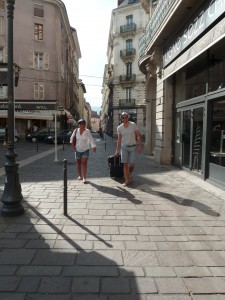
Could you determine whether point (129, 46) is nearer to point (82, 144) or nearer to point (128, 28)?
point (128, 28)

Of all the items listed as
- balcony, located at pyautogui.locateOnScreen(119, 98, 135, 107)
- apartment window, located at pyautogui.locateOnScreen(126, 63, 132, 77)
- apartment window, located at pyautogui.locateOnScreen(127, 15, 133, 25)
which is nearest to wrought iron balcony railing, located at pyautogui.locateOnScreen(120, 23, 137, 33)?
apartment window, located at pyautogui.locateOnScreen(127, 15, 133, 25)

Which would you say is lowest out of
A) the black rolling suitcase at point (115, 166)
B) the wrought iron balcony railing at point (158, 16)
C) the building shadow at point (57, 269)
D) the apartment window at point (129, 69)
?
the building shadow at point (57, 269)

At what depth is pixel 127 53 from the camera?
47.8 meters

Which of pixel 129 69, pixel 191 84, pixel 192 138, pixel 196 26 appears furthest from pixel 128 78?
pixel 196 26

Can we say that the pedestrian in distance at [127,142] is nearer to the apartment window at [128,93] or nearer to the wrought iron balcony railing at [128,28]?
the apartment window at [128,93]

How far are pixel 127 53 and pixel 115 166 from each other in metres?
42.0

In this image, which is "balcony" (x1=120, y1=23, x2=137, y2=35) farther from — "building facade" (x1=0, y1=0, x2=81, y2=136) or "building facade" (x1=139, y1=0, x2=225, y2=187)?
"building facade" (x1=139, y1=0, x2=225, y2=187)

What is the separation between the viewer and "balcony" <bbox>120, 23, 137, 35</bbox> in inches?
1841

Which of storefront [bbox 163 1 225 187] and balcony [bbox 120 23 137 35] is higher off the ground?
balcony [bbox 120 23 137 35]

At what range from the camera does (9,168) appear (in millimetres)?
5242

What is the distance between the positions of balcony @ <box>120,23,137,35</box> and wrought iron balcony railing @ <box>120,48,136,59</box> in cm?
255

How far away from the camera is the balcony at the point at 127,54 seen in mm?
47078

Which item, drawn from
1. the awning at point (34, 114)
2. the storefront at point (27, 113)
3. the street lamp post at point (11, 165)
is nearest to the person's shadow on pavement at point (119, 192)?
the street lamp post at point (11, 165)

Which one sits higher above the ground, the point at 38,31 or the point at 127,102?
the point at 38,31
